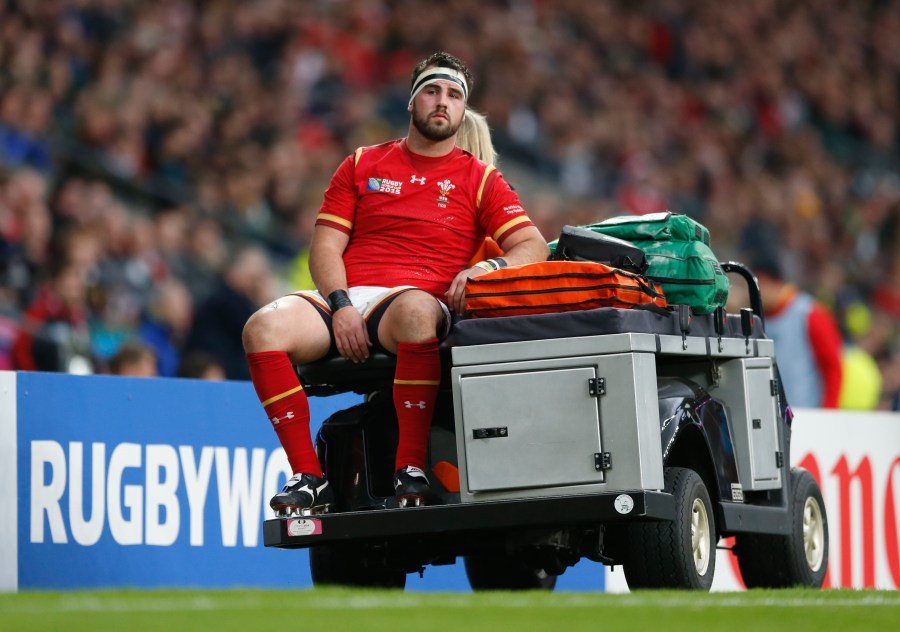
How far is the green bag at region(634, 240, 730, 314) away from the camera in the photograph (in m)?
6.84

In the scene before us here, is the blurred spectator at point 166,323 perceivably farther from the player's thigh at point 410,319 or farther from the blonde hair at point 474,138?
the player's thigh at point 410,319

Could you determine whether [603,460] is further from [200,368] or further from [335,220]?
[200,368]

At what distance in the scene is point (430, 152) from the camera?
276 inches

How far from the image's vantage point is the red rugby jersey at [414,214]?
6.89 meters

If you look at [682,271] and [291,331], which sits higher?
[682,271]

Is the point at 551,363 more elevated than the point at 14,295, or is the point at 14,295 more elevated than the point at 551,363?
the point at 14,295

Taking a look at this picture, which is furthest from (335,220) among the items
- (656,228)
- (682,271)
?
(682,271)

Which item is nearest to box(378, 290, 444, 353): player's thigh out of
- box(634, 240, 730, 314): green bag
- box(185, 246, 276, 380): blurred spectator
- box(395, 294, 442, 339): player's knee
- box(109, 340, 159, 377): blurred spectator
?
box(395, 294, 442, 339): player's knee

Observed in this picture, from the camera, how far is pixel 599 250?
6648 millimetres

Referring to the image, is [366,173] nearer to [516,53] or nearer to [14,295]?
[14,295]

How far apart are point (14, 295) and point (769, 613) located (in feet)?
23.2

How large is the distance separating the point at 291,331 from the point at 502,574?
7.72ft

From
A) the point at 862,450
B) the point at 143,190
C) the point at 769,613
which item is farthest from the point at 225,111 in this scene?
the point at 769,613

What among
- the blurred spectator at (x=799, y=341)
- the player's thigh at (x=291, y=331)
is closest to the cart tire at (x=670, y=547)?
the player's thigh at (x=291, y=331)
